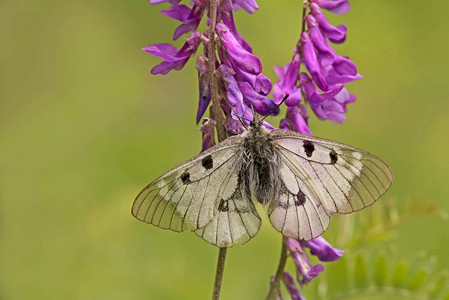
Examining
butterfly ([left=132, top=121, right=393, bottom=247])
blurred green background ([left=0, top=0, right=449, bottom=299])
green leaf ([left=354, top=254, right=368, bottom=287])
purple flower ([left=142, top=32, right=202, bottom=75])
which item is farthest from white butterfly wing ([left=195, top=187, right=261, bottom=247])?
blurred green background ([left=0, top=0, right=449, bottom=299])

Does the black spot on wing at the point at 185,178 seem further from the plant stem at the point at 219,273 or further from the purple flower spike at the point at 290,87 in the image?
the purple flower spike at the point at 290,87

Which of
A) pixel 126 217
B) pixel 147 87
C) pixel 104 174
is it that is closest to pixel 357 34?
pixel 147 87

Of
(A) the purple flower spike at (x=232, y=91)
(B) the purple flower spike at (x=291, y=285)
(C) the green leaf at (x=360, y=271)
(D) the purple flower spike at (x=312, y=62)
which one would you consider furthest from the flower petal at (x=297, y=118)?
(C) the green leaf at (x=360, y=271)

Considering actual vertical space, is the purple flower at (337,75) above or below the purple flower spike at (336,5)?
below

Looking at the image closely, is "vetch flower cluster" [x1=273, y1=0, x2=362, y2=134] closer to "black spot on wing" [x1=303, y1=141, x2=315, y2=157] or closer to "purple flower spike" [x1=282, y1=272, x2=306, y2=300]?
"black spot on wing" [x1=303, y1=141, x2=315, y2=157]

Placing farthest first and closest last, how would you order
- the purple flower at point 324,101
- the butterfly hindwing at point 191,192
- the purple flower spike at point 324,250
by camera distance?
the purple flower spike at point 324,250, the purple flower at point 324,101, the butterfly hindwing at point 191,192

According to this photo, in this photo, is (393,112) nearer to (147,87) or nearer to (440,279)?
(147,87)
